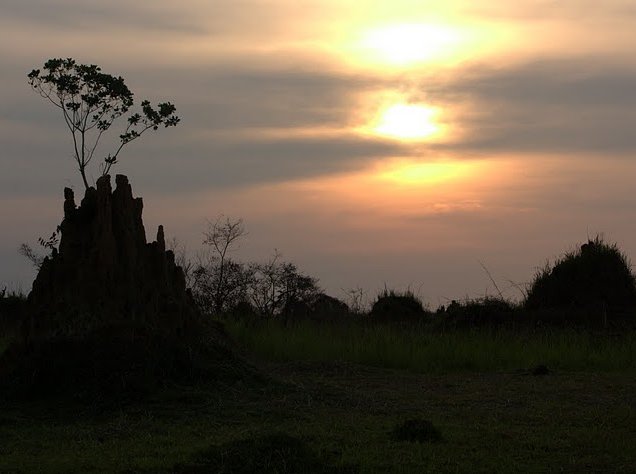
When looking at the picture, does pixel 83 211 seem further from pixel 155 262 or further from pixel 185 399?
pixel 185 399

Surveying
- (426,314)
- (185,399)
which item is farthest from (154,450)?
(426,314)

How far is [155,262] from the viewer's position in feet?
42.6

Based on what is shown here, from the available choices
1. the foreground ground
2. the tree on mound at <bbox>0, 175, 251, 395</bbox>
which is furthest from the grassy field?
the tree on mound at <bbox>0, 175, 251, 395</bbox>

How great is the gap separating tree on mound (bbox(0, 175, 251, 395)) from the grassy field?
0.48 metres

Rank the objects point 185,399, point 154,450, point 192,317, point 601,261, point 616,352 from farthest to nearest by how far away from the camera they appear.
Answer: point 601,261, point 616,352, point 192,317, point 185,399, point 154,450

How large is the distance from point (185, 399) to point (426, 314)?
51.1ft

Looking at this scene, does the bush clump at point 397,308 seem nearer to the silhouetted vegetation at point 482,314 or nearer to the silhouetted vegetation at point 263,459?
the silhouetted vegetation at point 482,314

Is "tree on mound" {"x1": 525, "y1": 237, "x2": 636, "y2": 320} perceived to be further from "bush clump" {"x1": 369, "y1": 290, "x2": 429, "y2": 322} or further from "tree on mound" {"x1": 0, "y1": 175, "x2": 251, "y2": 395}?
"tree on mound" {"x1": 0, "y1": 175, "x2": 251, "y2": 395}

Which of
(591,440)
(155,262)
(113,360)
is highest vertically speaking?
(155,262)

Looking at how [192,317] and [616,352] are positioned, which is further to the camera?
[616,352]

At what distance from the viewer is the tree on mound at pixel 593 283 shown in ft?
72.1

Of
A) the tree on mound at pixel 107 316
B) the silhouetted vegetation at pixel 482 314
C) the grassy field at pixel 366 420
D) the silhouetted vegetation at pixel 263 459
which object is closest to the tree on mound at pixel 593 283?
the silhouetted vegetation at pixel 482 314

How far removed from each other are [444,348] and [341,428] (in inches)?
306

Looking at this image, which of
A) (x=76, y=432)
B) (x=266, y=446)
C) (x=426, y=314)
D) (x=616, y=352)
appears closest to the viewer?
(x=266, y=446)
